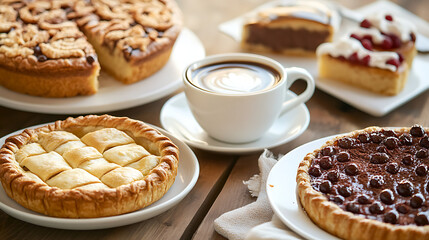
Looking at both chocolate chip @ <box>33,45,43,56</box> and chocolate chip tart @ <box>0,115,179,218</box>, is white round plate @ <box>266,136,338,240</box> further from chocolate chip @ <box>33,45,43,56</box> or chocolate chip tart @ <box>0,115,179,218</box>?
chocolate chip @ <box>33,45,43,56</box>

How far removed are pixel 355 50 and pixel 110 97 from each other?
4.62 feet

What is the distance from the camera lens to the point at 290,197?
1.89 meters

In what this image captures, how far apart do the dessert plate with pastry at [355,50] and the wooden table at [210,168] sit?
0.24ft

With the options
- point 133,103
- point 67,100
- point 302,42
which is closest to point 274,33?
point 302,42

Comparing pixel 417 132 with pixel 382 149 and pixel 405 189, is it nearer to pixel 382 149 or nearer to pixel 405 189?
pixel 382 149

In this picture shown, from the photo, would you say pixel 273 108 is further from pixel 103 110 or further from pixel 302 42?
pixel 302 42

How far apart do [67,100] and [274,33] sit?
1.46 metres

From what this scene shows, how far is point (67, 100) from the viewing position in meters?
2.75

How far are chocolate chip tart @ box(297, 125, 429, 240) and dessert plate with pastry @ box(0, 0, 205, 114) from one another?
3.74 feet

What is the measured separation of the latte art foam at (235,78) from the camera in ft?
7.86

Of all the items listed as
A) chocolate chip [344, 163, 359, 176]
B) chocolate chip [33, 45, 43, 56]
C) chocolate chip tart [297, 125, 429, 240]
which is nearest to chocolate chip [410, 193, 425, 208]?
chocolate chip tart [297, 125, 429, 240]

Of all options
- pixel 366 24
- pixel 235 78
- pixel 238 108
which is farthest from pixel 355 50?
pixel 238 108

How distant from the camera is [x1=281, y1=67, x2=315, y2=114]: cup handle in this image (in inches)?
98.3

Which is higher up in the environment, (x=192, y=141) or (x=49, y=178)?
(x=49, y=178)
